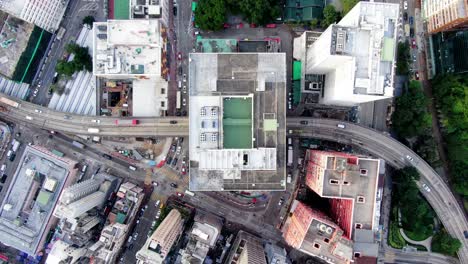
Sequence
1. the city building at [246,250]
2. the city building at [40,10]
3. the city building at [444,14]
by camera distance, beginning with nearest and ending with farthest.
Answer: the city building at [444,14], the city building at [246,250], the city building at [40,10]

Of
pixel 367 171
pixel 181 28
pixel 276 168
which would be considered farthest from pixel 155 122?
pixel 367 171

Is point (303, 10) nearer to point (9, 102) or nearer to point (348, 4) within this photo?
point (348, 4)

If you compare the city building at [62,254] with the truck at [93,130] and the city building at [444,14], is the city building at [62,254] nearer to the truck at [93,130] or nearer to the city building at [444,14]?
the truck at [93,130]

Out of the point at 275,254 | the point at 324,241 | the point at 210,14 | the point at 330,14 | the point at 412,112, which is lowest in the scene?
the point at 275,254

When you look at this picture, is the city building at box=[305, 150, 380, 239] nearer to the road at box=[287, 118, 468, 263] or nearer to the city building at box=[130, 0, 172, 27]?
the road at box=[287, 118, 468, 263]

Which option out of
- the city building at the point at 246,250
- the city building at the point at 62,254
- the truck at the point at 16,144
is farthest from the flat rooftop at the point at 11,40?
the city building at the point at 246,250

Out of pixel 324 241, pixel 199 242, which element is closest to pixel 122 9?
pixel 199 242

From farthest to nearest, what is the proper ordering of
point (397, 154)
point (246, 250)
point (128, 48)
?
point (397, 154)
point (128, 48)
point (246, 250)
